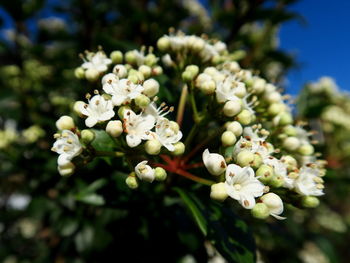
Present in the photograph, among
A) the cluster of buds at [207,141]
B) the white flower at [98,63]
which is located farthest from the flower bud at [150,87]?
the white flower at [98,63]

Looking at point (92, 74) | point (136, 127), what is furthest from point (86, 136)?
point (92, 74)

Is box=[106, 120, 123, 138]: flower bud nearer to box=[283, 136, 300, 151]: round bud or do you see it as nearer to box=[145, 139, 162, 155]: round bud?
box=[145, 139, 162, 155]: round bud

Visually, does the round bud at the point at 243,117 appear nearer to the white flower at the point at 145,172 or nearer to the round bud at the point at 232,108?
the round bud at the point at 232,108

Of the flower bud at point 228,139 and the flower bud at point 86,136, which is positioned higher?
the flower bud at point 228,139

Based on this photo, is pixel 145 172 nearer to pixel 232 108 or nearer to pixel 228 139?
pixel 228 139

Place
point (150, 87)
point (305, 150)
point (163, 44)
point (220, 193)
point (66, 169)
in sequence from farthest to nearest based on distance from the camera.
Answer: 1. point (163, 44)
2. point (305, 150)
3. point (150, 87)
4. point (66, 169)
5. point (220, 193)

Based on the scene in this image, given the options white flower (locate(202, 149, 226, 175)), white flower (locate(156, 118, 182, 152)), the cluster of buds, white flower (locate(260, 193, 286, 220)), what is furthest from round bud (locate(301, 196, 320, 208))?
white flower (locate(156, 118, 182, 152))
